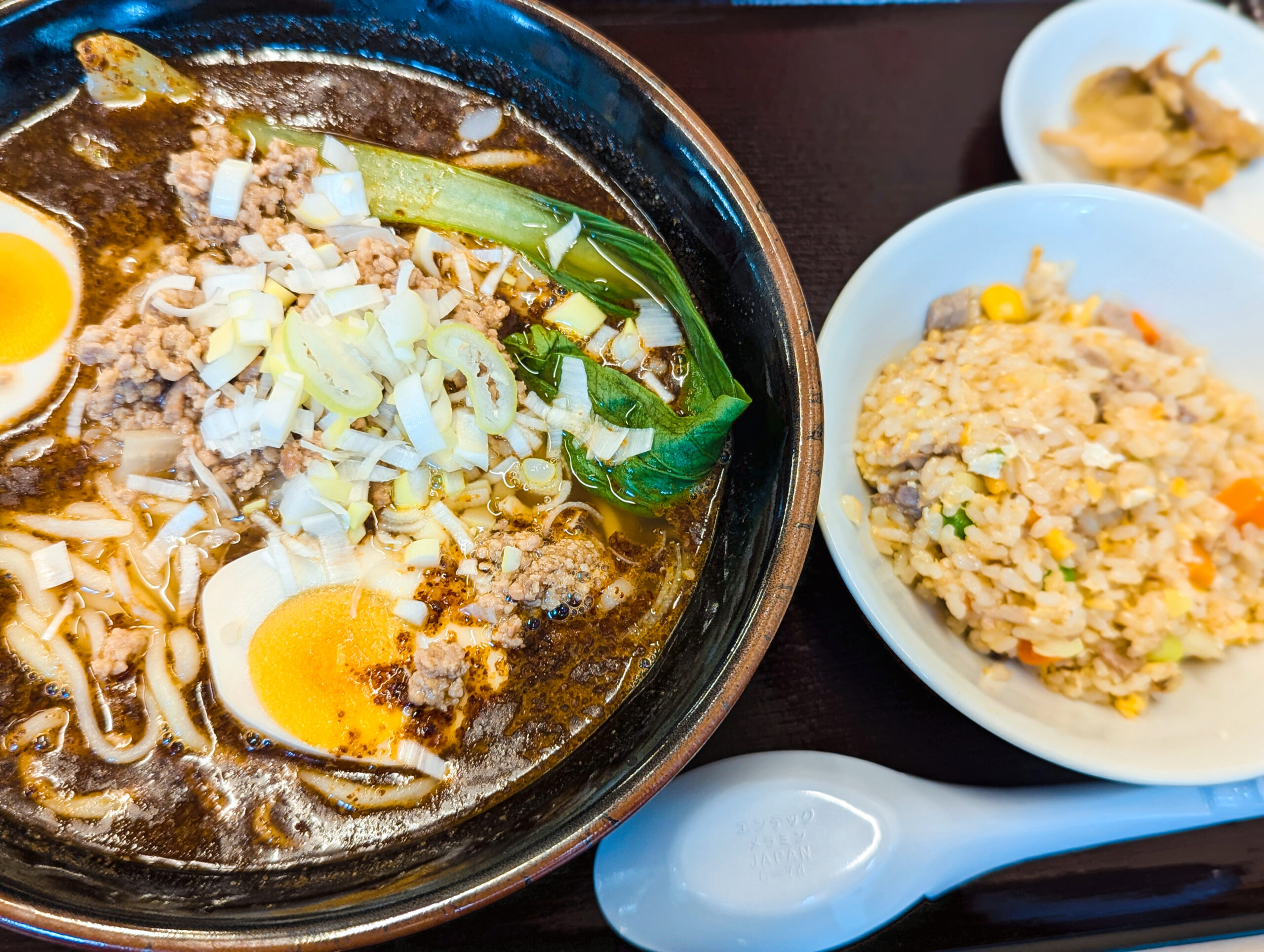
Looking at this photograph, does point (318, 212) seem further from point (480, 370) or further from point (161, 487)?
point (161, 487)

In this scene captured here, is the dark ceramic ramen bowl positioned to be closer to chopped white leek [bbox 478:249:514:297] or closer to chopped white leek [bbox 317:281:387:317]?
chopped white leek [bbox 478:249:514:297]

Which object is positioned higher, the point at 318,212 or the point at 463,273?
the point at 318,212

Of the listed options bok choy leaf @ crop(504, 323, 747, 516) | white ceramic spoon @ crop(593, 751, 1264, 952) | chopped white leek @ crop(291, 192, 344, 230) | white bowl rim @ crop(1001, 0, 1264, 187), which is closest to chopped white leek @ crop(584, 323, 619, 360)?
bok choy leaf @ crop(504, 323, 747, 516)

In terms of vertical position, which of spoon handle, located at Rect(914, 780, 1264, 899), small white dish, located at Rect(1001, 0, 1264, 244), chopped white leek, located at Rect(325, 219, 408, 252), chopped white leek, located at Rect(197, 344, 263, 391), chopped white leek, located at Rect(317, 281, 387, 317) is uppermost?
small white dish, located at Rect(1001, 0, 1264, 244)

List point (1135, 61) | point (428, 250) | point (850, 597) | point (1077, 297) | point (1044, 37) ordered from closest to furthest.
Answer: point (428, 250) → point (850, 597) → point (1077, 297) → point (1044, 37) → point (1135, 61)

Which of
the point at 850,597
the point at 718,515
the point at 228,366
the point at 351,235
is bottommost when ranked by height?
the point at 850,597

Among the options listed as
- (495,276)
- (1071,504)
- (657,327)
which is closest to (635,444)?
(657,327)

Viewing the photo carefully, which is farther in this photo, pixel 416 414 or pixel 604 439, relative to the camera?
pixel 604 439

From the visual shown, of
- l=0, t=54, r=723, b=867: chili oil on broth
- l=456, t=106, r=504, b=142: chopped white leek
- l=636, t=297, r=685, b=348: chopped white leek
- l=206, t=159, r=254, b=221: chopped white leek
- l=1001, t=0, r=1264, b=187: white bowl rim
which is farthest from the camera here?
l=1001, t=0, r=1264, b=187: white bowl rim

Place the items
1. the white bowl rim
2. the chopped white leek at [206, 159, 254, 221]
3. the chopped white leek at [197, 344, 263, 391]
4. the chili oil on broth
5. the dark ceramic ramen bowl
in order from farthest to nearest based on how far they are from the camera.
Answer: the white bowl rim
the chopped white leek at [206, 159, 254, 221]
the chopped white leek at [197, 344, 263, 391]
the chili oil on broth
the dark ceramic ramen bowl
